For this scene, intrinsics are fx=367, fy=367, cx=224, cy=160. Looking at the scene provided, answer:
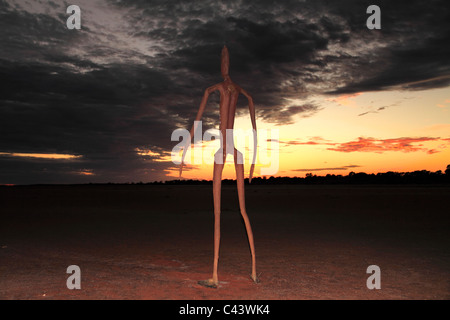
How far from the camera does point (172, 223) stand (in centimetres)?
1758

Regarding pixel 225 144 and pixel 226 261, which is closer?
pixel 225 144

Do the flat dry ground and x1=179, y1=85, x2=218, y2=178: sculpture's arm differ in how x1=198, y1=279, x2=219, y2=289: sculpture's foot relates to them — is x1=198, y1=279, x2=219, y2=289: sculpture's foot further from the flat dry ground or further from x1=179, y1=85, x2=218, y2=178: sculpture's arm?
x1=179, y1=85, x2=218, y2=178: sculpture's arm

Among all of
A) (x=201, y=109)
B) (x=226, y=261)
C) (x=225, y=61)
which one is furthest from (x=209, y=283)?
(x=225, y=61)

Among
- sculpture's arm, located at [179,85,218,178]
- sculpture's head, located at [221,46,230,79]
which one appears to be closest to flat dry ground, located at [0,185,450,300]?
sculpture's arm, located at [179,85,218,178]

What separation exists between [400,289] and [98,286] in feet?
17.6

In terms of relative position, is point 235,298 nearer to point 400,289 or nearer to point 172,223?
point 400,289

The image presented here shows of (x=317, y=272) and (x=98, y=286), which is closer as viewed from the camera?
(x=98, y=286)

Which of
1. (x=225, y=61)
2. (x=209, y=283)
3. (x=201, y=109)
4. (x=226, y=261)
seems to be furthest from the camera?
(x=226, y=261)

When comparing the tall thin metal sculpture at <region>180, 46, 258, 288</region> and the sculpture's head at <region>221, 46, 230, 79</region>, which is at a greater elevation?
the sculpture's head at <region>221, 46, 230, 79</region>

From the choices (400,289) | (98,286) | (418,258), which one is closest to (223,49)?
(98,286)

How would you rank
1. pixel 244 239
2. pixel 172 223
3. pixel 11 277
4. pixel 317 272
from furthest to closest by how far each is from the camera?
pixel 172 223, pixel 244 239, pixel 317 272, pixel 11 277

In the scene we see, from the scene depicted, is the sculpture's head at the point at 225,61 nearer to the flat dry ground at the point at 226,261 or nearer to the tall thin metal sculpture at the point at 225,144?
the tall thin metal sculpture at the point at 225,144

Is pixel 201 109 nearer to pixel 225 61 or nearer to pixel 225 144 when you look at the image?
pixel 225 144

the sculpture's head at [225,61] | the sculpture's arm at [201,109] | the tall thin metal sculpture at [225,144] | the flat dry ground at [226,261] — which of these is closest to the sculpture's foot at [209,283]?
the flat dry ground at [226,261]
